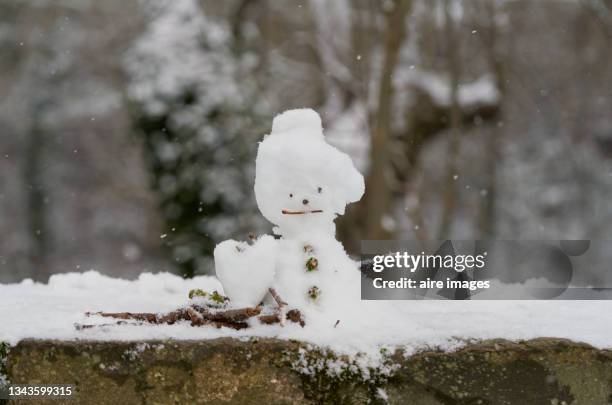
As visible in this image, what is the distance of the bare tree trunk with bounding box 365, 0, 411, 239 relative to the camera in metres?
7.29

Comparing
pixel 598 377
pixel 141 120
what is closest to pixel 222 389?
pixel 598 377

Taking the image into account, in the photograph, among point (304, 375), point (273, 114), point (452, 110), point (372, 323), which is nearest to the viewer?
point (304, 375)

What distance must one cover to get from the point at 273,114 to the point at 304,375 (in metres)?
5.59

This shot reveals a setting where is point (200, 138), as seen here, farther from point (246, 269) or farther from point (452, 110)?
point (246, 269)

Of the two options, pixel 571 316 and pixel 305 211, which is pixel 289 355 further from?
pixel 571 316

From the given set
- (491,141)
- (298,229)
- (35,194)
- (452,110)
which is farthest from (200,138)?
(35,194)

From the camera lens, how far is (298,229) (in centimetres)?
216

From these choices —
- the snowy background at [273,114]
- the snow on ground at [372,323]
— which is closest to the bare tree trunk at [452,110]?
the snowy background at [273,114]

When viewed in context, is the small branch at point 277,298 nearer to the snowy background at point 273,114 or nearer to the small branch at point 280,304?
the small branch at point 280,304

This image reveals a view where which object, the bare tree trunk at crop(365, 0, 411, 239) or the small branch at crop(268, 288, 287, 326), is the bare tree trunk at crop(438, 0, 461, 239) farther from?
the small branch at crop(268, 288, 287, 326)

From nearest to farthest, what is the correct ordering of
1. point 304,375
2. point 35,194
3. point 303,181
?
1. point 304,375
2. point 303,181
3. point 35,194

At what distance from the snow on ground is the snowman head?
309 mm

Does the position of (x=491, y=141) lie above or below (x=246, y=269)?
above

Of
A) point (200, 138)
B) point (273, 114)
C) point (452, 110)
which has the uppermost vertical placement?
point (452, 110)
